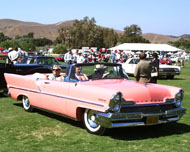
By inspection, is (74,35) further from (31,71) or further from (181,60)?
(31,71)

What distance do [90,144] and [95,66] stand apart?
2186 millimetres

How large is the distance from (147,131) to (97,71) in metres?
1.69

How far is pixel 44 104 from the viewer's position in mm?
7203

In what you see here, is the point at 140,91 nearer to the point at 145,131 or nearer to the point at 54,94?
the point at 145,131

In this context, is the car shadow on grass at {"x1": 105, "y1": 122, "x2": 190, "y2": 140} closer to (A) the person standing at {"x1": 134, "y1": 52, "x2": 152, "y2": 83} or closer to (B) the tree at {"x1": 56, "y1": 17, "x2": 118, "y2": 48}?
(A) the person standing at {"x1": 134, "y1": 52, "x2": 152, "y2": 83}

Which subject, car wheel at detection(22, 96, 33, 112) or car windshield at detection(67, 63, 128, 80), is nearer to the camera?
car windshield at detection(67, 63, 128, 80)

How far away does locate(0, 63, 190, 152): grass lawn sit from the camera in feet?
17.2

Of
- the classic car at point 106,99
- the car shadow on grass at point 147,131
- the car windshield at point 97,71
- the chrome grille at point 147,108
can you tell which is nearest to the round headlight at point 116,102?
the classic car at point 106,99

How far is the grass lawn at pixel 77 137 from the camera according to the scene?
523cm

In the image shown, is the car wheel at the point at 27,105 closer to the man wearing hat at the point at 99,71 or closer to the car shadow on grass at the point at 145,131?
the car shadow on grass at the point at 145,131

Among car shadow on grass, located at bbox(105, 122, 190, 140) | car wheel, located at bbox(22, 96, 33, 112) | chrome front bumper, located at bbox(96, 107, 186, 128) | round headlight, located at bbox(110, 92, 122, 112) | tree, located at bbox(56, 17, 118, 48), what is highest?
tree, located at bbox(56, 17, 118, 48)

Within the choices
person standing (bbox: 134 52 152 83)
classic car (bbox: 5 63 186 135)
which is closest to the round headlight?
classic car (bbox: 5 63 186 135)

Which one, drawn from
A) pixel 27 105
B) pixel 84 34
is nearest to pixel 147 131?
pixel 27 105

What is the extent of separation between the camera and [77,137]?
5840 millimetres
